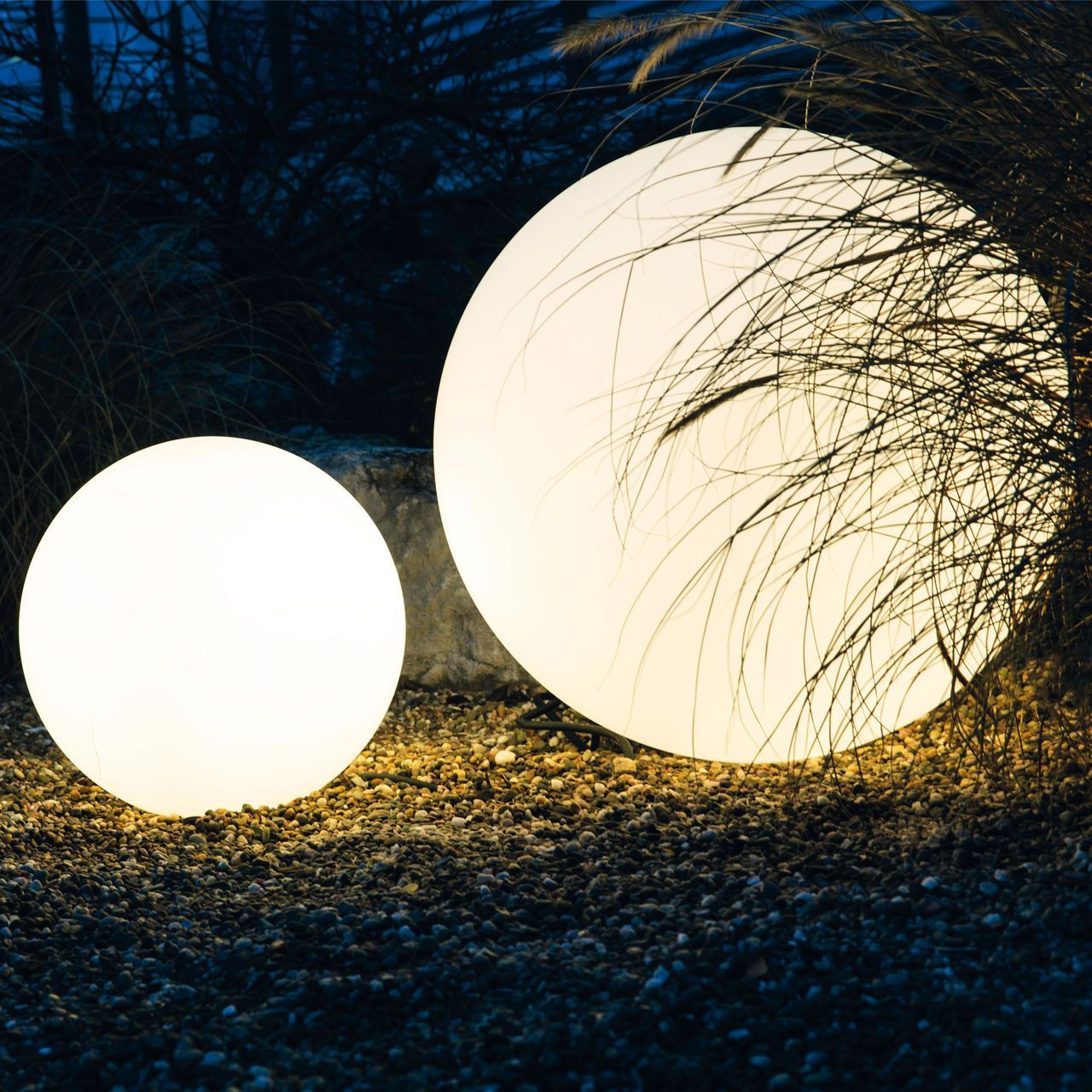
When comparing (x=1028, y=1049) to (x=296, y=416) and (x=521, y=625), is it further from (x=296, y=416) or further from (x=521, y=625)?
(x=296, y=416)

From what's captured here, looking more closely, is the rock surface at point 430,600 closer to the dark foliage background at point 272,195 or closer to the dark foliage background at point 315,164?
the dark foliage background at point 272,195

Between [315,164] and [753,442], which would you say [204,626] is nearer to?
[753,442]

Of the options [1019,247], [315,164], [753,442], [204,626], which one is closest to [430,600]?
Answer: [204,626]

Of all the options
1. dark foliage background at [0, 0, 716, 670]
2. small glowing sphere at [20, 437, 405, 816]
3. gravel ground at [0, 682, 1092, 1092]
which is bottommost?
gravel ground at [0, 682, 1092, 1092]

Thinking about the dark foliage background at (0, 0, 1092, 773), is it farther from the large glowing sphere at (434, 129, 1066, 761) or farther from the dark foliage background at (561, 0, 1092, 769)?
the large glowing sphere at (434, 129, 1066, 761)

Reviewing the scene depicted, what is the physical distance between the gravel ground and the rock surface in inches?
21.1

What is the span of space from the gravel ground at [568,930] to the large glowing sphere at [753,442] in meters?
0.23

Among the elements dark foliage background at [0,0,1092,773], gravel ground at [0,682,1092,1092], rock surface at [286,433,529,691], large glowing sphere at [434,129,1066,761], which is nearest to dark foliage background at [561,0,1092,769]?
large glowing sphere at [434,129,1066,761]

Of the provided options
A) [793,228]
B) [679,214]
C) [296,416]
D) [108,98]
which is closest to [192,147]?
[108,98]

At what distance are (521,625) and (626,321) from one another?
656mm

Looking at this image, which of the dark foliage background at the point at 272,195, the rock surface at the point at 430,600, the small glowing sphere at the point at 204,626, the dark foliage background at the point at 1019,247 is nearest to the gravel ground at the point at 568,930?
the small glowing sphere at the point at 204,626

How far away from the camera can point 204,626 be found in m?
2.34

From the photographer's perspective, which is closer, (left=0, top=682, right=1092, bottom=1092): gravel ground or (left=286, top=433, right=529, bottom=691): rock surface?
(left=0, top=682, right=1092, bottom=1092): gravel ground

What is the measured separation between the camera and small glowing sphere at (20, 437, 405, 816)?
2340 mm
